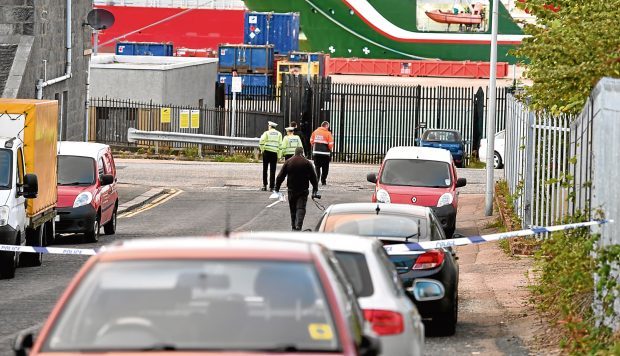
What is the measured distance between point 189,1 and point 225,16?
2.69 metres

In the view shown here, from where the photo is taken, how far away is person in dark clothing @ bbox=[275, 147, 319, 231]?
24531 millimetres

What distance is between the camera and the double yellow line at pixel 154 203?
106ft

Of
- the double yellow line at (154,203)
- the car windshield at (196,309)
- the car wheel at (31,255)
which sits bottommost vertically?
the double yellow line at (154,203)

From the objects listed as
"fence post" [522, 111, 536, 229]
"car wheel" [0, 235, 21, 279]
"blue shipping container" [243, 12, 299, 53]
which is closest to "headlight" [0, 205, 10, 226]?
"car wheel" [0, 235, 21, 279]

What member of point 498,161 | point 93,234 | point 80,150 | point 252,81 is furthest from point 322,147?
point 252,81

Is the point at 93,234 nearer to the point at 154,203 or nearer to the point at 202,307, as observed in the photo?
the point at 154,203

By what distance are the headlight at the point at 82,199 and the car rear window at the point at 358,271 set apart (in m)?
16.1

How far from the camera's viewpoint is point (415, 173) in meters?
26.4

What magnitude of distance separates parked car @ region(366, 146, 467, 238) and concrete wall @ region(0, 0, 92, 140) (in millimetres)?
10104

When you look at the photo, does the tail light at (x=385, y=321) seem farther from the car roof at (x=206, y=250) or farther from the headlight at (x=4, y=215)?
the headlight at (x=4, y=215)

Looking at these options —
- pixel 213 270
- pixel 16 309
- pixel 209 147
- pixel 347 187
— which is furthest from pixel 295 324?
pixel 209 147

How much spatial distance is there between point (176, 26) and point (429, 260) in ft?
283

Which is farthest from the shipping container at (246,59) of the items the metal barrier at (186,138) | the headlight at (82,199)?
the headlight at (82,199)

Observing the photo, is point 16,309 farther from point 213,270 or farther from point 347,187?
point 347,187
